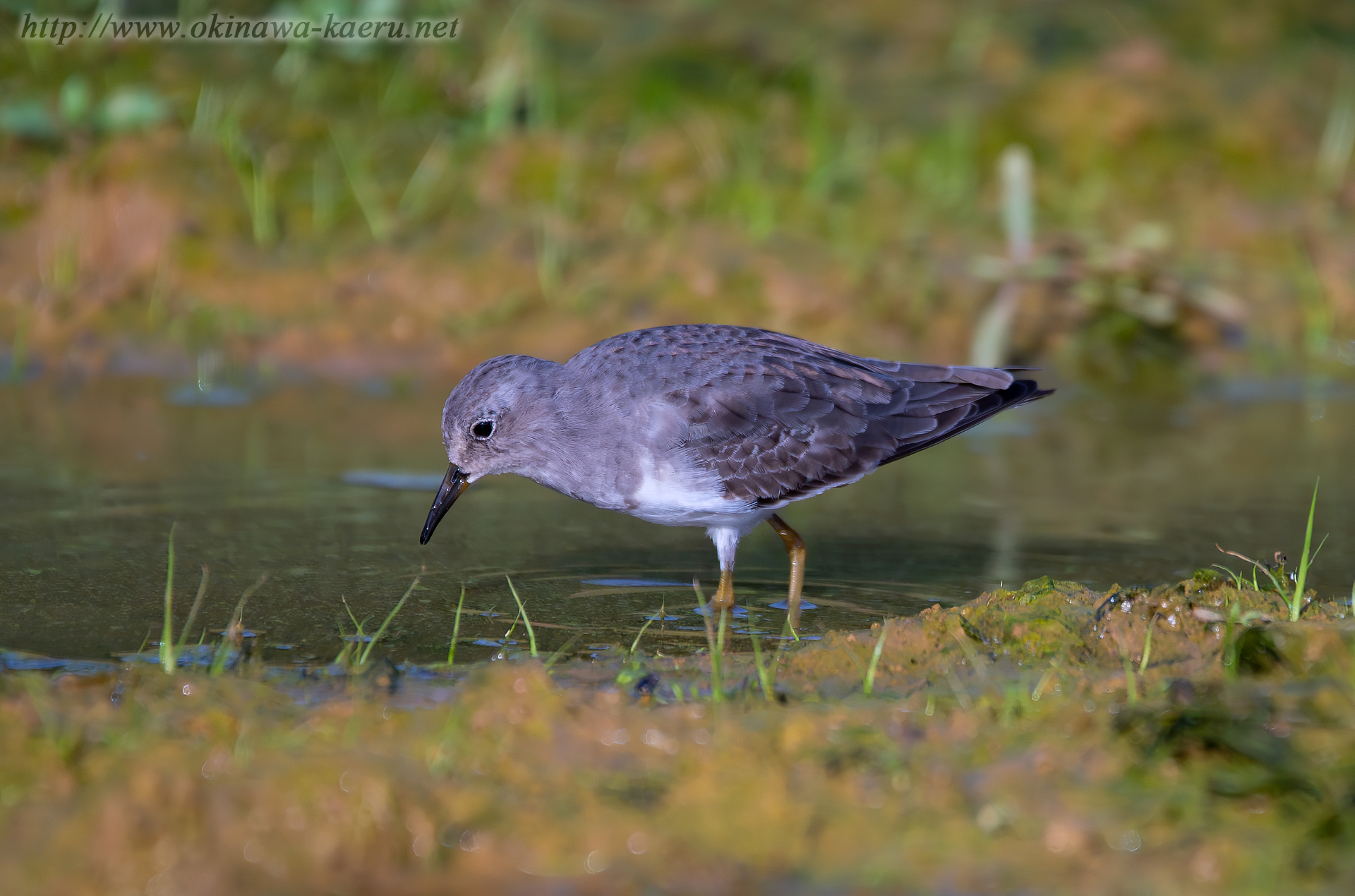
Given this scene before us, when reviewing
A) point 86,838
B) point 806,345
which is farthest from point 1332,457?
point 86,838

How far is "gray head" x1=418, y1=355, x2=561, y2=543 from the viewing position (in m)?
6.53

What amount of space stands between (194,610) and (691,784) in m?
2.11

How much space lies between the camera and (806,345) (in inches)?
274

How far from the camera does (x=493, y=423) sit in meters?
6.54

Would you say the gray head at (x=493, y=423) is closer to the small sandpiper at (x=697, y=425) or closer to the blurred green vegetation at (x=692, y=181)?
the small sandpiper at (x=697, y=425)

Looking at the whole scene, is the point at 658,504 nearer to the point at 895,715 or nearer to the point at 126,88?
the point at 895,715

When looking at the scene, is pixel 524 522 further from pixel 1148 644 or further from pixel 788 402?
pixel 1148 644

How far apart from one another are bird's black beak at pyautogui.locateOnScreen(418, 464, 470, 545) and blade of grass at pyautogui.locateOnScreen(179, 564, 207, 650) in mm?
958

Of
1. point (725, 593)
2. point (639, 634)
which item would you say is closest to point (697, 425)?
point (725, 593)

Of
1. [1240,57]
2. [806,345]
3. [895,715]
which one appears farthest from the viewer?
[1240,57]

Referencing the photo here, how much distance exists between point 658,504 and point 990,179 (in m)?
6.38

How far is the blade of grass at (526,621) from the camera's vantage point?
4.96m

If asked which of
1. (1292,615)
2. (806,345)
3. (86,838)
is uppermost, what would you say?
(806,345)

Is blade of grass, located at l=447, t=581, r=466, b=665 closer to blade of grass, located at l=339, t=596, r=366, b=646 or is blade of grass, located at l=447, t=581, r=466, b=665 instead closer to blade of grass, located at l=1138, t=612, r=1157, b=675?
blade of grass, located at l=339, t=596, r=366, b=646
